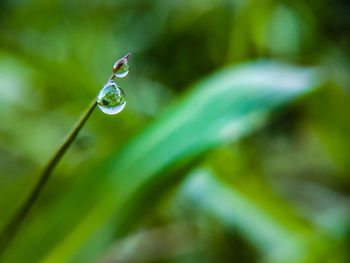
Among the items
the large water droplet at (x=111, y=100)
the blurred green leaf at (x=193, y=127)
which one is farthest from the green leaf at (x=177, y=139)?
the large water droplet at (x=111, y=100)

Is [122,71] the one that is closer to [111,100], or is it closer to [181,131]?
[111,100]

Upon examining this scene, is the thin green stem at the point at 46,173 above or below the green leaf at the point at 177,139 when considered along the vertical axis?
below

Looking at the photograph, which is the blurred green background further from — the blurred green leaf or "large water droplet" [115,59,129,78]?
"large water droplet" [115,59,129,78]

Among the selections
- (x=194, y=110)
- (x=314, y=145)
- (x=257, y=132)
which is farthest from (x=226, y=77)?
(x=314, y=145)

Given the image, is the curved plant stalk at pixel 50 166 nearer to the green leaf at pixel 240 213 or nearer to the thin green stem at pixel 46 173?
the thin green stem at pixel 46 173

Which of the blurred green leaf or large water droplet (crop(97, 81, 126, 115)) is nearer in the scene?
large water droplet (crop(97, 81, 126, 115))

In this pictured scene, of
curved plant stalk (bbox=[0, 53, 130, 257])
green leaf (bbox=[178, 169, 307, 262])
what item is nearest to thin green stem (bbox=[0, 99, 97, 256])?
curved plant stalk (bbox=[0, 53, 130, 257])

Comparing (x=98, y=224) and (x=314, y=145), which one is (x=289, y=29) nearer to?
(x=314, y=145)

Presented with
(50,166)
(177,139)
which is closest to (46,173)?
(50,166)

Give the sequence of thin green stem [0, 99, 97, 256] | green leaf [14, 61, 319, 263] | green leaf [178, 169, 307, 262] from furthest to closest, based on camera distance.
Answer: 1. green leaf [178, 169, 307, 262]
2. green leaf [14, 61, 319, 263]
3. thin green stem [0, 99, 97, 256]
